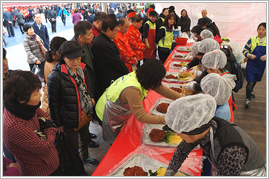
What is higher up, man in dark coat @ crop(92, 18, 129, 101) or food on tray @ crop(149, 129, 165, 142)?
man in dark coat @ crop(92, 18, 129, 101)

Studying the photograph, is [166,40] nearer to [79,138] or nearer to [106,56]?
[106,56]

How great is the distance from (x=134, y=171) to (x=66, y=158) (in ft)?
2.29

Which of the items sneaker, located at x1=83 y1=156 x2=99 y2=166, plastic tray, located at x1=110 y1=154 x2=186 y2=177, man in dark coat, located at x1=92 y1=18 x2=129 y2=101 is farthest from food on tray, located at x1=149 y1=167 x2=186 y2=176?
man in dark coat, located at x1=92 y1=18 x2=129 y2=101

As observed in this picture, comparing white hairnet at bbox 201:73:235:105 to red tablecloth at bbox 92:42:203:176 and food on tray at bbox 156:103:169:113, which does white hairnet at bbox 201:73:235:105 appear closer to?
red tablecloth at bbox 92:42:203:176

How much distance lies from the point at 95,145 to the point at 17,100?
1.59 metres

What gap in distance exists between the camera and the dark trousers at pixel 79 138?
1986mm

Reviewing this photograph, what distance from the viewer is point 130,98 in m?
1.59

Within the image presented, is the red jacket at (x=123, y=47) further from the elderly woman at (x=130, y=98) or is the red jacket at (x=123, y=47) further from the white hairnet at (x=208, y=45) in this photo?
the elderly woman at (x=130, y=98)

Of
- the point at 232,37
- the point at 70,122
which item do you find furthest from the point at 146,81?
the point at 232,37

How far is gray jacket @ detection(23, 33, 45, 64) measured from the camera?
3.76 m

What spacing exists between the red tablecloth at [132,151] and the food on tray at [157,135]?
2.8 inches

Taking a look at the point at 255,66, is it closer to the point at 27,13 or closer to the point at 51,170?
the point at 51,170

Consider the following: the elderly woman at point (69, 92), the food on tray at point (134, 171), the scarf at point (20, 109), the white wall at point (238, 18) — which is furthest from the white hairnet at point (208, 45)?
the white wall at point (238, 18)

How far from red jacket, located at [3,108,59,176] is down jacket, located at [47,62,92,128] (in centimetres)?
33
